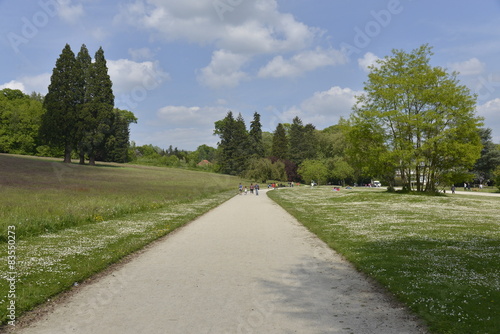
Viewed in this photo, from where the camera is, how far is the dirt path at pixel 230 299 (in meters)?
4.68

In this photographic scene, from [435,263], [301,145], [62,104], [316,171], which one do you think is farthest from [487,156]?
[62,104]

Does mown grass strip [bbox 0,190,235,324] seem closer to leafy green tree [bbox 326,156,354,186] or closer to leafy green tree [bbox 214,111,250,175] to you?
leafy green tree [bbox 326,156,354,186]

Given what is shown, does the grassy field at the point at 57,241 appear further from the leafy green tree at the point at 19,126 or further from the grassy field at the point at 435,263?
the leafy green tree at the point at 19,126

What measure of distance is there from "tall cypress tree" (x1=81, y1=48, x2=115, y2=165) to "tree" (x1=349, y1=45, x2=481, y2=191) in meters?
42.2

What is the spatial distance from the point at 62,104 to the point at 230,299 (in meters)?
58.5

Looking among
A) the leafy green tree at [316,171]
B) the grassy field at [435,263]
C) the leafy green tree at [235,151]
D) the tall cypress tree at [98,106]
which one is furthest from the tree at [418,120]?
the leafy green tree at [235,151]

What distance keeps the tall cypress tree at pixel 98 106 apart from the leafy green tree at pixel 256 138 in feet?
166

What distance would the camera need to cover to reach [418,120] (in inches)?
1193

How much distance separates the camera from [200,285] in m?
6.59

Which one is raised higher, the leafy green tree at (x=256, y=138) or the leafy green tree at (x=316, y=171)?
the leafy green tree at (x=256, y=138)

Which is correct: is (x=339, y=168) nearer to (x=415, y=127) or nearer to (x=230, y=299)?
(x=415, y=127)

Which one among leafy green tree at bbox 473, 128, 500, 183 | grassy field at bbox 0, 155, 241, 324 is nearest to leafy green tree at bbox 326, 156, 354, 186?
leafy green tree at bbox 473, 128, 500, 183

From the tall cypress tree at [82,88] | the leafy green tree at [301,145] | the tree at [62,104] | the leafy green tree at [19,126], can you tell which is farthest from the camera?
the leafy green tree at [301,145]

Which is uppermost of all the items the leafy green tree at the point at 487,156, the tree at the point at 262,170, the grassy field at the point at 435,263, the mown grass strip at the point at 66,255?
the leafy green tree at the point at 487,156
